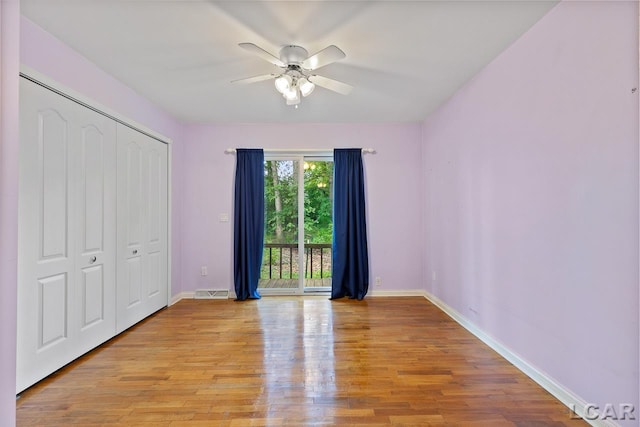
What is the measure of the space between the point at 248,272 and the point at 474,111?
321 centimetres

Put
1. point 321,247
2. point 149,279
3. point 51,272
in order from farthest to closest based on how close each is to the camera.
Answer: point 321,247 → point 149,279 → point 51,272

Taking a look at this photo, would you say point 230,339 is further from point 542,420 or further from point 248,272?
point 542,420

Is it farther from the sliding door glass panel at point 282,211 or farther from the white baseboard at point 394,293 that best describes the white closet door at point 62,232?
the white baseboard at point 394,293

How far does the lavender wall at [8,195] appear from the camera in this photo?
0.82 meters

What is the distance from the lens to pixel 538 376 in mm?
1889

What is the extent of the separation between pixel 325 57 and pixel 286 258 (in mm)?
2838

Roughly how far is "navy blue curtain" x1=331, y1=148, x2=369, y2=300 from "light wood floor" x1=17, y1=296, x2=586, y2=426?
88 centimetres

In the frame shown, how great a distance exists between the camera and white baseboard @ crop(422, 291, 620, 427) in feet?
5.17

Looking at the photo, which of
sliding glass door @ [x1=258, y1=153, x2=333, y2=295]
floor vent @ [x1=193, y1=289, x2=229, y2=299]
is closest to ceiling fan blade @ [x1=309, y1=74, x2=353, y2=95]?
sliding glass door @ [x1=258, y1=153, x2=333, y2=295]

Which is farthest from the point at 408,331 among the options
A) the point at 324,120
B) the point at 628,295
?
the point at 324,120

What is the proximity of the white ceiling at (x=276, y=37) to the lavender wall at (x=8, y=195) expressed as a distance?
3.66 ft

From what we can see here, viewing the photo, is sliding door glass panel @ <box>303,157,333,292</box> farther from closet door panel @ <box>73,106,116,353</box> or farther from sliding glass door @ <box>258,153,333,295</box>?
closet door panel @ <box>73,106,116,353</box>

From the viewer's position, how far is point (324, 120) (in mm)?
3734

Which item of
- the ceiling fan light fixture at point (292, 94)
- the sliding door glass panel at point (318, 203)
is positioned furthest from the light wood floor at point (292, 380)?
the ceiling fan light fixture at point (292, 94)
